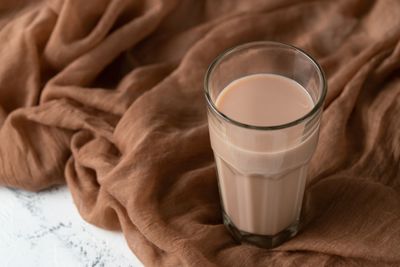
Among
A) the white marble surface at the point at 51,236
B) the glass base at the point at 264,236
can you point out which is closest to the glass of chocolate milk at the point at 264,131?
the glass base at the point at 264,236

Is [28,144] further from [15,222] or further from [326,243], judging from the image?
[326,243]

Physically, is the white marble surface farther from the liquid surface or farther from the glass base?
the liquid surface

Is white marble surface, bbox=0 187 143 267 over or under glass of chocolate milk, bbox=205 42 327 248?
under

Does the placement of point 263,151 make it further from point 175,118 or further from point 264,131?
point 175,118

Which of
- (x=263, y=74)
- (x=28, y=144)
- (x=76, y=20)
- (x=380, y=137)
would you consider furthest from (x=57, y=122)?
(x=380, y=137)

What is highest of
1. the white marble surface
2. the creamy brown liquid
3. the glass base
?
the creamy brown liquid

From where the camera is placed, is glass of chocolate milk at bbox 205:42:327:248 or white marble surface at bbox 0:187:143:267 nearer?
glass of chocolate milk at bbox 205:42:327:248

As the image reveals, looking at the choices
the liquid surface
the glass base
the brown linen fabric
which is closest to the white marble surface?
the brown linen fabric

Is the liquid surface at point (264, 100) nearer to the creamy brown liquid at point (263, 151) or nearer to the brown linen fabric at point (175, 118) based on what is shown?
the creamy brown liquid at point (263, 151)
